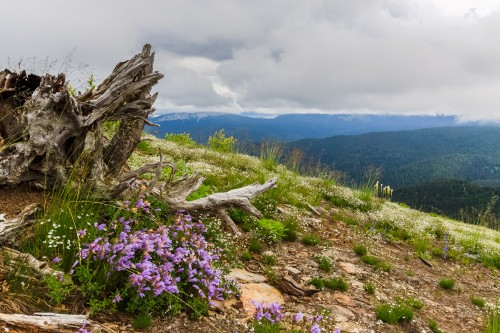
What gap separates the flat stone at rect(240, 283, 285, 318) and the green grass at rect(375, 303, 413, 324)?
1.90 m

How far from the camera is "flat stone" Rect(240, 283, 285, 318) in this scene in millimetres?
6406

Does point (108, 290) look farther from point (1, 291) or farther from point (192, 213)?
point (192, 213)

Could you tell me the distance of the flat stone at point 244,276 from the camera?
7.35 m

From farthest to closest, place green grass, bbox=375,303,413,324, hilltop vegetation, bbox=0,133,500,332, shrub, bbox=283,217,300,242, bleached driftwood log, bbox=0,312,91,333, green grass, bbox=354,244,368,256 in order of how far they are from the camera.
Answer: green grass, bbox=354,244,368,256
shrub, bbox=283,217,300,242
green grass, bbox=375,303,413,324
hilltop vegetation, bbox=0,133,500,332
bleached driftwood log, bbox=0,312,91,333

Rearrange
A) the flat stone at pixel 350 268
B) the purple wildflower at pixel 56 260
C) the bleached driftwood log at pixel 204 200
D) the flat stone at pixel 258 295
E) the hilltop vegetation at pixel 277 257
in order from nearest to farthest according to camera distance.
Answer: the purple wildflower at pixel 56 260
the hilltop vegetation at pixel 277 257
the flat stone at pixel 258 295
the bleached driftwood log at pixel 204 200
the flat stone at pixel 350 268

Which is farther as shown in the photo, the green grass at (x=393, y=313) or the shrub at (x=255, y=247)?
the shrub at (x=255, y=247)

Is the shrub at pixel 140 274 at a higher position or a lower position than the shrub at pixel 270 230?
higher

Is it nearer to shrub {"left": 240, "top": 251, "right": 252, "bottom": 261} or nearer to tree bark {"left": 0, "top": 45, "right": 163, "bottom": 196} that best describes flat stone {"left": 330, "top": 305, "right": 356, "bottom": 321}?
shrub {"left": 240, "top": 251, "right": 252, "bottom": 261}

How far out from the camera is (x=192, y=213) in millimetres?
8500

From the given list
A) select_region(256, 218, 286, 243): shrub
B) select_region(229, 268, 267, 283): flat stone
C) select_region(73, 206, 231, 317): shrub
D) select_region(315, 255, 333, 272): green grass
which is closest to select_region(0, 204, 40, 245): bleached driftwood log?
select_region(73, 206, 231, 317): shrub

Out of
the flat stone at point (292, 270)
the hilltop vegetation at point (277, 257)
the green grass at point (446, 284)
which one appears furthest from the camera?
the green grass at point (446, 284)

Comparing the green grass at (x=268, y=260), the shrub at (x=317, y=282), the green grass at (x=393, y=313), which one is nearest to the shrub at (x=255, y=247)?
the green grass at (x=268, y=260)

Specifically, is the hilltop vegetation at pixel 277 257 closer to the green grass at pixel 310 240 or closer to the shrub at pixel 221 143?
the green grass at pixel 310 240

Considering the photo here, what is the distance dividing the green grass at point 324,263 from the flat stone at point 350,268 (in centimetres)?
40
